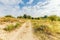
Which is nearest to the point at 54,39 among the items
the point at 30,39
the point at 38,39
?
the point at 38,39

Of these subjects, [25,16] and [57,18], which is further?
[25,16]

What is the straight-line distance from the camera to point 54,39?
39.9 feet

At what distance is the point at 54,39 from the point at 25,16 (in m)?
90.8

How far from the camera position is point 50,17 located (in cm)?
4903

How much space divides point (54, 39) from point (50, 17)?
123 ft

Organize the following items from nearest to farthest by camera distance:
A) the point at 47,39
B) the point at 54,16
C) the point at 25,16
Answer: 1. the point at 47,39
2. the point at 54,16
3. the point at 25,16

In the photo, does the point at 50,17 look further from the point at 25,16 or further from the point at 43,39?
the point at 25,16

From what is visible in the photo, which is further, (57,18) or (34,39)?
(57,18)

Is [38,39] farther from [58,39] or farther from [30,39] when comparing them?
[58,39]

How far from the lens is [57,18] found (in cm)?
4753

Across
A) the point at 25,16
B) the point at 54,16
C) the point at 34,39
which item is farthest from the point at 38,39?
the point at 25,16

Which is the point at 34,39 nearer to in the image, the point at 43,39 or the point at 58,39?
the point at 43,39

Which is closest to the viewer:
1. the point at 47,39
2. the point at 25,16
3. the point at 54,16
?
the point at 47,39

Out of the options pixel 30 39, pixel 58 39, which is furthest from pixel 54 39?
pixel 30 39
